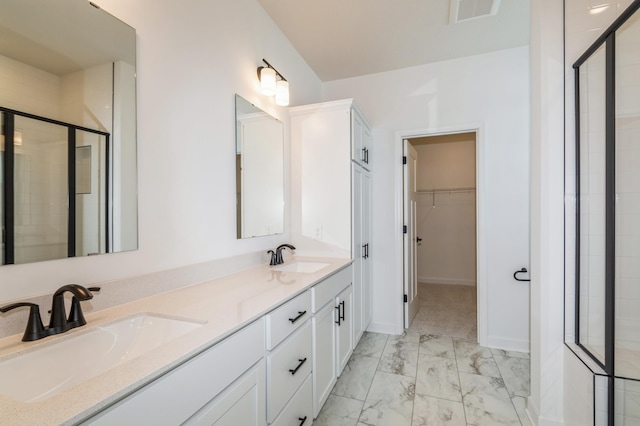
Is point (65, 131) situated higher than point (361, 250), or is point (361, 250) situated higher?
point (65, 131)

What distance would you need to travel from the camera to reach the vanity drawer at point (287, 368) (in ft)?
3.92

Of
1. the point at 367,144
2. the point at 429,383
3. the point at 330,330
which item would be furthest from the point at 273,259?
the point at 367,144

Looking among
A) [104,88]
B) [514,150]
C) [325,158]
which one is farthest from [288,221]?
[514,150]

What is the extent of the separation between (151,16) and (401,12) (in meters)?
1.75

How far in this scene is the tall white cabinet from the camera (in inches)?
95.8

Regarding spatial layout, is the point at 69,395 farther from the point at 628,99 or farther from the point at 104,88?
the point at 628,99

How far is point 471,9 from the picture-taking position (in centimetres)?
217

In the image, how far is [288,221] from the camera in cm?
255

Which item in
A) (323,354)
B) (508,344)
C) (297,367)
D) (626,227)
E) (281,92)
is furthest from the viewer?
(508,344)

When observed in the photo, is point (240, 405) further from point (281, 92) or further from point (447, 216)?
point (447, 216)

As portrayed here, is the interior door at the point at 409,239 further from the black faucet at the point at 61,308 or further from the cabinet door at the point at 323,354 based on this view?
the black faucet at the point at 61,308

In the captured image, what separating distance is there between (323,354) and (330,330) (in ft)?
0.53

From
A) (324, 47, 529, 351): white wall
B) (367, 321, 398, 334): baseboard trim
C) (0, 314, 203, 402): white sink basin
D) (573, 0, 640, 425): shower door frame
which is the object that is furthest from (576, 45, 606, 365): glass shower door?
(0, 314, 203, 402): white sink basin

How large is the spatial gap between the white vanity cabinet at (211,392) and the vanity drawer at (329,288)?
52 cm
